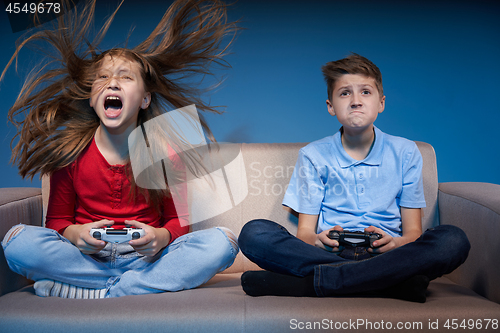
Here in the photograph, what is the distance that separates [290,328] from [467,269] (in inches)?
24.0

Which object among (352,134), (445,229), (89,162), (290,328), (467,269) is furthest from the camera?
(352,134)

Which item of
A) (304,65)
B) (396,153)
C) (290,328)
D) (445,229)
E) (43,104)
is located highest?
(304,65)

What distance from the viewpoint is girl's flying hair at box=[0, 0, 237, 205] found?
131 cm

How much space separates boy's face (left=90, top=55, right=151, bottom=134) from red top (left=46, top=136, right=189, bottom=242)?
14cm

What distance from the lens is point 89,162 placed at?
1.33 m

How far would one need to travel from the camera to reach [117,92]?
1272 mm

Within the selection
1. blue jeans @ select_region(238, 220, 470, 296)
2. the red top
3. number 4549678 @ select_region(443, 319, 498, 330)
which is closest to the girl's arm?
the red top

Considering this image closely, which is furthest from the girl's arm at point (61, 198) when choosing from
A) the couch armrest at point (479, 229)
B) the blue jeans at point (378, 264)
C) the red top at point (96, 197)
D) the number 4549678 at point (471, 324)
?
the couch armrest at point (479, 229)

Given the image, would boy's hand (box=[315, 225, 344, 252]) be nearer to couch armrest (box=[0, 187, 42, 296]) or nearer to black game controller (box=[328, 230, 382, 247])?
black game controller (box=[328, 230, 382, 247])

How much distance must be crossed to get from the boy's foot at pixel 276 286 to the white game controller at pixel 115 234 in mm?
312

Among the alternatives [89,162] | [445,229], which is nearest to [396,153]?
[445,229]

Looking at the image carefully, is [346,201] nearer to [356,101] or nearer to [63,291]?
[356,101]

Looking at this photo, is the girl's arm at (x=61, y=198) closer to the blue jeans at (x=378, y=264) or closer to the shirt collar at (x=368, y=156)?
the blue jeans at (x=378, y=264)

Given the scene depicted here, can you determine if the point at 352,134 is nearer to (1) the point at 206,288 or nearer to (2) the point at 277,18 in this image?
(1) the point at 206,288
